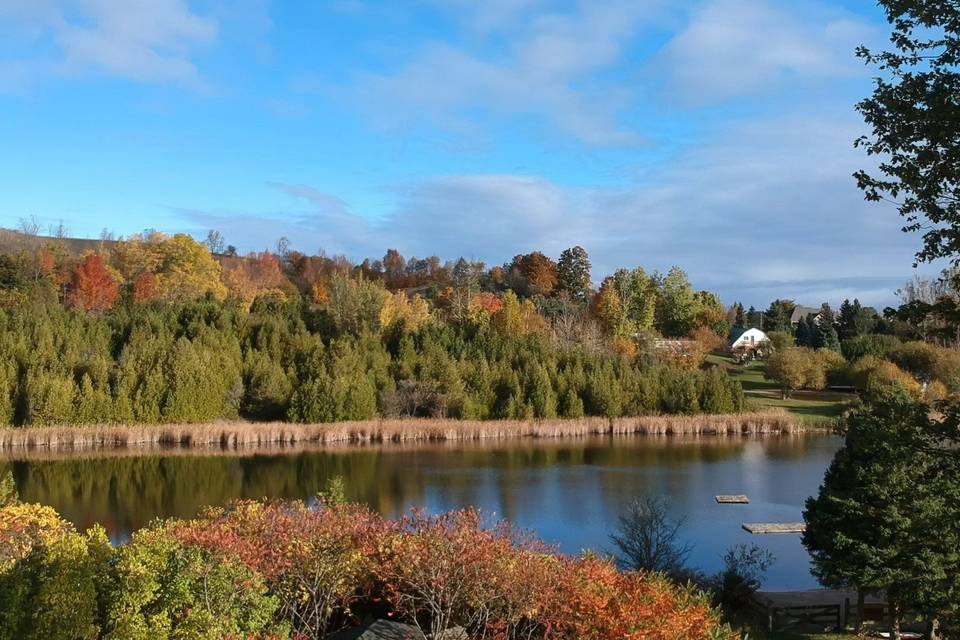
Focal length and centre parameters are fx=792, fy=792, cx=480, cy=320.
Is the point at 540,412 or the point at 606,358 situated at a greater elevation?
the point at 606,358

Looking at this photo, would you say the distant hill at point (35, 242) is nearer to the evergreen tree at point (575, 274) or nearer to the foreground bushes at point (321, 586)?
the evergreen tree at point (575, 274)

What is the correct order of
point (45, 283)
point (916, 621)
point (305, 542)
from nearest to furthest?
1. point (305, 542)
2. point (916, 621)
3. point (45, 283)

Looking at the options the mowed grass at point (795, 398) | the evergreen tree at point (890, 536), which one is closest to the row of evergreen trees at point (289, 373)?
the mowed grass at point (795, 398)

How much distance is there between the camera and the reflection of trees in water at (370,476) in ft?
→ 75.2

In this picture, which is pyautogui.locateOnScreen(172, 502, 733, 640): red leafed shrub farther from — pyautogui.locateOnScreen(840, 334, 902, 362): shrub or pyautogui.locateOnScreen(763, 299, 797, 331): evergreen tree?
pyautogui.locateOnScreen(763, 299, 797, 331): evergreen tree

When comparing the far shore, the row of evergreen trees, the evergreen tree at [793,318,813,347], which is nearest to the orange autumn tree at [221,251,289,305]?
the row of evergreen trees

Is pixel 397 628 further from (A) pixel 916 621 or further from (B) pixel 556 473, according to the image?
(B) pixel 556 473

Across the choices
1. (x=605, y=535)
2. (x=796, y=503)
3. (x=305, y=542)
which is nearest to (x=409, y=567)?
(x=305, y=542)

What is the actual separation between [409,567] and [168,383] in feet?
113

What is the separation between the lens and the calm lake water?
20328 mm

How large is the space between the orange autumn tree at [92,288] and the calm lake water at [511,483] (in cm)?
2757

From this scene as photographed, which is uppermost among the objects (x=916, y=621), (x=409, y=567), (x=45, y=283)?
(x=45, y=283)

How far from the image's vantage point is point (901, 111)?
6195 mm

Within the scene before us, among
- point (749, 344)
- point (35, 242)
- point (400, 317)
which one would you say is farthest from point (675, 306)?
point (35, 242)
